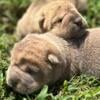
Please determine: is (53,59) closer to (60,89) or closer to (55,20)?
(60,89)

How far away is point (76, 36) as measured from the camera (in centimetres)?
738

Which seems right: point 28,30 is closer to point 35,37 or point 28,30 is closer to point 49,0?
point 49,0

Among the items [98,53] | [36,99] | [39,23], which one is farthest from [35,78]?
[39,23]

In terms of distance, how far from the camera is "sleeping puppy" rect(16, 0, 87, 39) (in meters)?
7.32

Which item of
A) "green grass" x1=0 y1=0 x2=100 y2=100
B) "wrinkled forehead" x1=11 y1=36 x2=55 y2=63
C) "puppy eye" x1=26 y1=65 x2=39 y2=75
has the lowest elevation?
"green grass" x1=0 y1=0 x2=100 y2=100

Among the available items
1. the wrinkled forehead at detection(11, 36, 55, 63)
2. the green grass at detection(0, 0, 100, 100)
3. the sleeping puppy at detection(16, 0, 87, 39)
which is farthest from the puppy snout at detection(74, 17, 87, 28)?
the green grass at detection(0, 0, 100, 100)

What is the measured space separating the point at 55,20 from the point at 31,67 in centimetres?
145

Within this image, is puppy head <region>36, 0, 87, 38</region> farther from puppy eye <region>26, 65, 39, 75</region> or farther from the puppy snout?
puppy eye <region>26, 65, 39, 75</region>

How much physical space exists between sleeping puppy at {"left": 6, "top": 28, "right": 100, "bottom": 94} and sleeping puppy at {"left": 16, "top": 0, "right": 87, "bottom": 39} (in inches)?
6.5

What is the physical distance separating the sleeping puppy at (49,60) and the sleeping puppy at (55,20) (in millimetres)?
166

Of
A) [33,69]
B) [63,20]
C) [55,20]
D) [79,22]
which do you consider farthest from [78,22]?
[33,69]

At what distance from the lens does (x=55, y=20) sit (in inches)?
303

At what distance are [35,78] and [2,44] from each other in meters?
1.87

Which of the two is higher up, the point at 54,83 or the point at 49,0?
the point at 49,0
